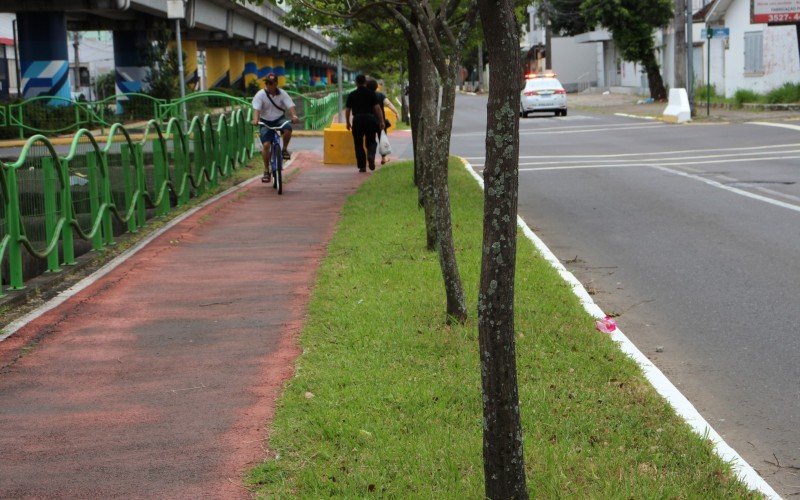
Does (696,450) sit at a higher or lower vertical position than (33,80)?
lower

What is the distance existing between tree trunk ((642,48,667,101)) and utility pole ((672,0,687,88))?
15.3 metres

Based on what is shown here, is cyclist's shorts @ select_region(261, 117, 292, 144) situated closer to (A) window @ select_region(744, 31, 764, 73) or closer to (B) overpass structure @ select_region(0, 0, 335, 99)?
(B) overpass structure @ select_region(0, 0, 335, 99)

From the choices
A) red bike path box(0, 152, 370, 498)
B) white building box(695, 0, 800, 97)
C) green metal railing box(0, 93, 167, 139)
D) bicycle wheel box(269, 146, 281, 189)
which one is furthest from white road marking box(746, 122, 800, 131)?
red bike path box(0, 152, 370, 498)

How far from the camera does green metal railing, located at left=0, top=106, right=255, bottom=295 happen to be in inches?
374

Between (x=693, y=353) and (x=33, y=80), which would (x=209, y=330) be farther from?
(x=33, y=80)

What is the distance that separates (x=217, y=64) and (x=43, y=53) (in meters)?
25.7

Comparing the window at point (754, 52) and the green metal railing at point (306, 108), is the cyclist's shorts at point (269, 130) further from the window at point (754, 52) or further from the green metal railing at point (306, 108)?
the window at point (754, 52)

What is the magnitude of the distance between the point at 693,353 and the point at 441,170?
91.8 inches

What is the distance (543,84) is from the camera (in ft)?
152

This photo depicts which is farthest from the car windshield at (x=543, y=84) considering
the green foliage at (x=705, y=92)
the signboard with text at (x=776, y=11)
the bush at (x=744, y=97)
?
the signboard with text at (x=776, y=11)

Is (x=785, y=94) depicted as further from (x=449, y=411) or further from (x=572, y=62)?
(x=572, y=62)

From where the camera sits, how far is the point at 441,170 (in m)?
8.69

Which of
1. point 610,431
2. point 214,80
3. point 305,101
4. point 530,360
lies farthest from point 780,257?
point 214,80

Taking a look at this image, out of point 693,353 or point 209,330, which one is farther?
point 209,330
